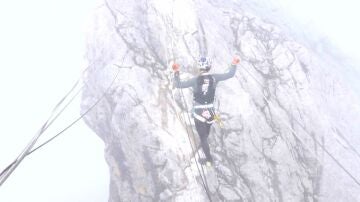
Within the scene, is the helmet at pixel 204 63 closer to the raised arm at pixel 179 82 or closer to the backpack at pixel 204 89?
the backpack at pixel 204 89

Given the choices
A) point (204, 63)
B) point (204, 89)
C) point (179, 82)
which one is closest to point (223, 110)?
point (204, 89)

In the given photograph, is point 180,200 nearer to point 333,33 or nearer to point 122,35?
point 122,35

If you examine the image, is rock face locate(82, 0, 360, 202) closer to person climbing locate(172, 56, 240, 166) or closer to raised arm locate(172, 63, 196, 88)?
person climbing locate(172, 56, 240, 166)

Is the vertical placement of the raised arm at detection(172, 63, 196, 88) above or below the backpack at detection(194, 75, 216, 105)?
above

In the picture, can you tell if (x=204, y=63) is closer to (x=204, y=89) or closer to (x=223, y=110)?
(x=204, y=89)

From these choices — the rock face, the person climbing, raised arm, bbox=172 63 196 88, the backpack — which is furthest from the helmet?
the rock face

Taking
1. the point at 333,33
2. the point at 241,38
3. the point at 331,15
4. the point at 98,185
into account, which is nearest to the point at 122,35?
the point at 241,38
